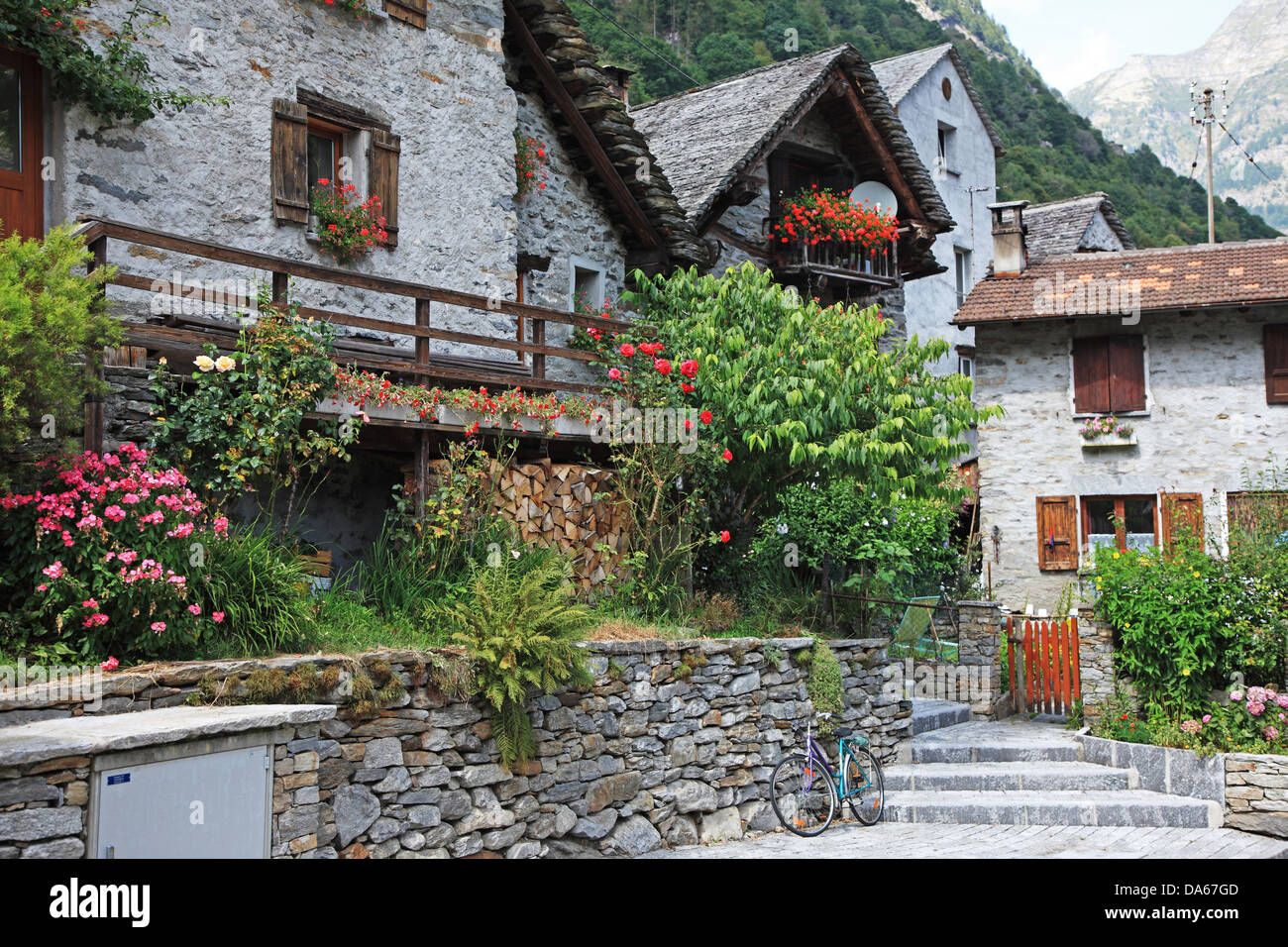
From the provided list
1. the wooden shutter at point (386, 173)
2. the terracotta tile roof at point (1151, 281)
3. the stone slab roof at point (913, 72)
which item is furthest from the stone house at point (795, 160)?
the stone slab roof at point (913, 72)

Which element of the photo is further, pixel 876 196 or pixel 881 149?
pixel 876 196

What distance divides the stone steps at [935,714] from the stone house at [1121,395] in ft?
19.6

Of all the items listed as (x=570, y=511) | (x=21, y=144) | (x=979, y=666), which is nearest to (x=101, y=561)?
(x=21, y=144)

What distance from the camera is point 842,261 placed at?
17.2 meters

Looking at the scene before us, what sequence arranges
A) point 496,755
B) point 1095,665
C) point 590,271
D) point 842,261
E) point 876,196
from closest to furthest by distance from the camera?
point 496,755, point 1095,665, point 590,271, point 842,261, point 876,196

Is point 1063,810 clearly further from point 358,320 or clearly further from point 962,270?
point 962,270

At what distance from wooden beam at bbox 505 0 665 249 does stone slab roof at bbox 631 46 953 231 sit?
2.79 feet

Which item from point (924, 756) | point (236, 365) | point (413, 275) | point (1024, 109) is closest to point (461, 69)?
point (413, 275)

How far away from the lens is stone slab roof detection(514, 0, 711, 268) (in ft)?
41.4

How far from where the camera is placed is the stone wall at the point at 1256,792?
381 inches

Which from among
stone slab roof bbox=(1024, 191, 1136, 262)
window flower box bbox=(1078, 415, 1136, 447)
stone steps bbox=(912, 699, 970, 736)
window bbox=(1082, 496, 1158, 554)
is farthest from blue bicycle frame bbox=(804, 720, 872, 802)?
stone slab roof bbox=(1024, 191, 1136, 262)

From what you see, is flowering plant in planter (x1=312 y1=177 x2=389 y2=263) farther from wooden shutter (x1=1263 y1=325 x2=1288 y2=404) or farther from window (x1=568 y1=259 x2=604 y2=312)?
wooden shutter (x1=1263 y1=325 x2=1288 y2=404)

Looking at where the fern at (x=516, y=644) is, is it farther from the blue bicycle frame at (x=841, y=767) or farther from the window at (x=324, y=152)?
the window at (x=324, y=152)

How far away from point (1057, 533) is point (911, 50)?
25.5m
